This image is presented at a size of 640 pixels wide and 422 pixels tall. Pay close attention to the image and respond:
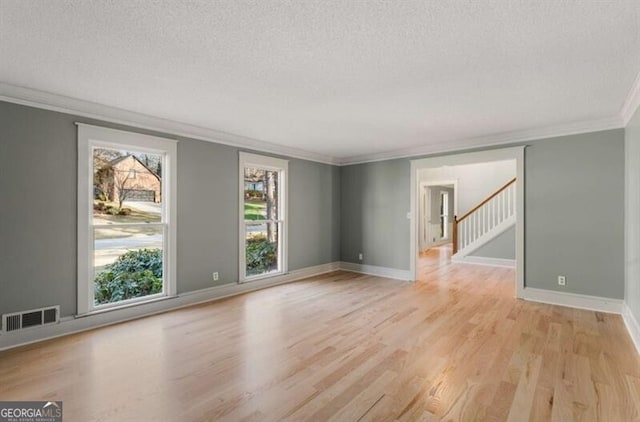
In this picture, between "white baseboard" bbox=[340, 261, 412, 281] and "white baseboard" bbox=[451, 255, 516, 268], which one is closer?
"white baseboard" bbox=[340, 261, 412, 281]

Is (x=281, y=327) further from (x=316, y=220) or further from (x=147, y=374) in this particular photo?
(x=316, y=220)

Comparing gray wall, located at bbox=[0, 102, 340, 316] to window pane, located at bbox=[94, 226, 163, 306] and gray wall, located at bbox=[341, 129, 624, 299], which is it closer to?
window pane, located at bbox=[94, 226, 163, 306]

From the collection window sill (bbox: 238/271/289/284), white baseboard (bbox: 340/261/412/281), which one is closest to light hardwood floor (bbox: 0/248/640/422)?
window sill (bbox: 238/271/289/284)

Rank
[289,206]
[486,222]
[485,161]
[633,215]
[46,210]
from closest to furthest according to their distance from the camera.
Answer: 1. [46,210]
2. [633,215]
3. [485,161]
4. [289,206]
5. [486,222]

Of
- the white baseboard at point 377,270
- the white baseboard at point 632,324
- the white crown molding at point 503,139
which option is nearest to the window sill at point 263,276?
the white baseboard at point 377,270

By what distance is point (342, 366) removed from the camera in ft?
8.59

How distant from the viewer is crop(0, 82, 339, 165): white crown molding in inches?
118

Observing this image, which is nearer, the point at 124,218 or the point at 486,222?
the point at 124,218

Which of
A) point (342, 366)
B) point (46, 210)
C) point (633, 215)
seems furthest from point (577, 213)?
point (46, 210)

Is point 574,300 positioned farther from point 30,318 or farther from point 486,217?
point 30,318

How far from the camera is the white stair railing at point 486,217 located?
7.34 m

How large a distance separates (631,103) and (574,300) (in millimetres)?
2511

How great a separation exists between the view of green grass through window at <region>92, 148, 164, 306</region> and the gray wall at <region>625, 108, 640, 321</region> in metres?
5.31

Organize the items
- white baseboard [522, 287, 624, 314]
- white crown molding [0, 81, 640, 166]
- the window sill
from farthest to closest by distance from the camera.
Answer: the window sill
white baseboard [522, 287, 624, 314]
white crown molding [0, 81, 640, 166]
